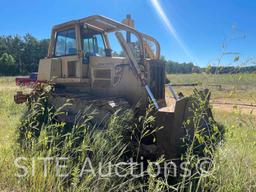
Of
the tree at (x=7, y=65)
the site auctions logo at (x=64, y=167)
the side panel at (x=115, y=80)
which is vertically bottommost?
the site auctions logo at (x=64, y=167)

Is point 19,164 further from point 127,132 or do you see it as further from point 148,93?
point 148,93

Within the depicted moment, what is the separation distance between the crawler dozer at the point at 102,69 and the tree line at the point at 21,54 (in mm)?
51064

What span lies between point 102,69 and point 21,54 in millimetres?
57114

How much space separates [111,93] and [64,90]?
1446mm

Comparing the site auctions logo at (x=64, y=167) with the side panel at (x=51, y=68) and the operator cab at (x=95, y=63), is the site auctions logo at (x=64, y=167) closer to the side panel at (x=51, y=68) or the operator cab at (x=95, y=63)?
the operator cab at (x=95, y=63)

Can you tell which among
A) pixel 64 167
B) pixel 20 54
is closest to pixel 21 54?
pixel 20 54

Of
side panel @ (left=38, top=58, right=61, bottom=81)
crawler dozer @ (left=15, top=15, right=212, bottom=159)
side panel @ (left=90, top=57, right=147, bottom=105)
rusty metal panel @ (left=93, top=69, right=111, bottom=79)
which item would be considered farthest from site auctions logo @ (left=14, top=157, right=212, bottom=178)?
side panel @ (left=38, top=58, right=61, bottom=81)

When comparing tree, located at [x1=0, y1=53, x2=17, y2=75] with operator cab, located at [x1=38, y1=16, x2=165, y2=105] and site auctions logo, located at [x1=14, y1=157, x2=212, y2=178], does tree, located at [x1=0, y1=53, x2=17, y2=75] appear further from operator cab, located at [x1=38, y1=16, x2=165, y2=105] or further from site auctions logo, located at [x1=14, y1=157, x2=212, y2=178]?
site auctions logo, located at [x1=14, y1=157, x2=212, y2=178]

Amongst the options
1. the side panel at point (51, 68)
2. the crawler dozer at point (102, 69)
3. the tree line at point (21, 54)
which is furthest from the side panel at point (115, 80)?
the tree line at point (21, 54)

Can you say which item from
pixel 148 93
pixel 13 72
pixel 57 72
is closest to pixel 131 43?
pixel 148 93

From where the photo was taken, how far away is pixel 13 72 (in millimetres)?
52250

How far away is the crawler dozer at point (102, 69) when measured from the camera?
453 cm

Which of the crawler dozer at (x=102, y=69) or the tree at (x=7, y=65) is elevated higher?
the tree at (x=7, y=65)

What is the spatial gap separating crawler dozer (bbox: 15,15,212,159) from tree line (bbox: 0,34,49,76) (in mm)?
51064
